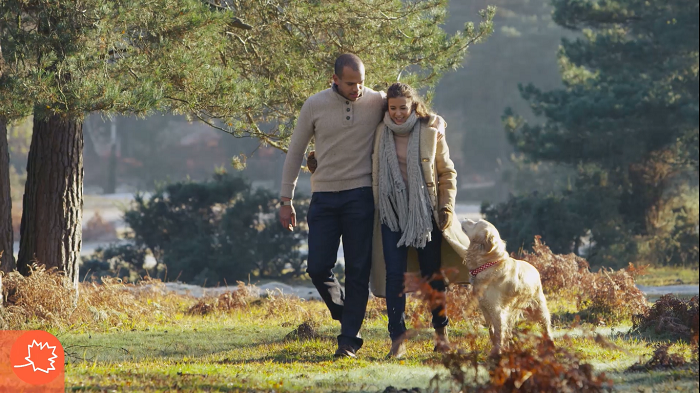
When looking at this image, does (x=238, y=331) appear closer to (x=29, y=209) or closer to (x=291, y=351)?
(x=291, y=351)

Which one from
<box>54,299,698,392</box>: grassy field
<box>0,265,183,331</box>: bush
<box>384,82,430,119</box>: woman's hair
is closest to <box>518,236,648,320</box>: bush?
A: <box>54,299,698,392</box>: grassy field

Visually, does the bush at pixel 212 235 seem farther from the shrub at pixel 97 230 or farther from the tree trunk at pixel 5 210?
the shrub at pixel 97 230

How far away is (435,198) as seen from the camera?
5.50 meters

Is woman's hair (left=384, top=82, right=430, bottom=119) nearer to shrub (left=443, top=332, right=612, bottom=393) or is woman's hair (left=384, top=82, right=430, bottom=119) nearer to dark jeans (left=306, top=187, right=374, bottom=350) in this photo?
dark jeans (left=306, top=187, right=374, bottom=350)

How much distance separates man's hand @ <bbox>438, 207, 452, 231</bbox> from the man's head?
3.15ft

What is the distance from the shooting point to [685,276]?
17375 mm

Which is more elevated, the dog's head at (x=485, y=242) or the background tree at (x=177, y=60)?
the background tree at (x=177, y=60)

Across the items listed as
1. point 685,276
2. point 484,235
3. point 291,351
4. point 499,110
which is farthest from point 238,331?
point 499,110

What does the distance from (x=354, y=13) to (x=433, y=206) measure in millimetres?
3579

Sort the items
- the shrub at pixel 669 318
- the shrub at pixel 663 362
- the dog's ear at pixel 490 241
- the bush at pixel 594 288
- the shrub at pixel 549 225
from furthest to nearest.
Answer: the shrub at pixel 549 225 < the bush at pixel 594 288 < the shrub at pixel 669 318 < the dog's ear at pixel 490 241 < the shrub at pixel 663 362

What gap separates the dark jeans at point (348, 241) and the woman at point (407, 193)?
0.12 m

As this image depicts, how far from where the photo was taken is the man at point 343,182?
5512mm

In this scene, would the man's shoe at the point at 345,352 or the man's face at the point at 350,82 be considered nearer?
the man's face at the point at 350,82

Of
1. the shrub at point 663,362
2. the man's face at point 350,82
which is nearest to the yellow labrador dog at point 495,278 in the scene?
the shrub at point 663,362
